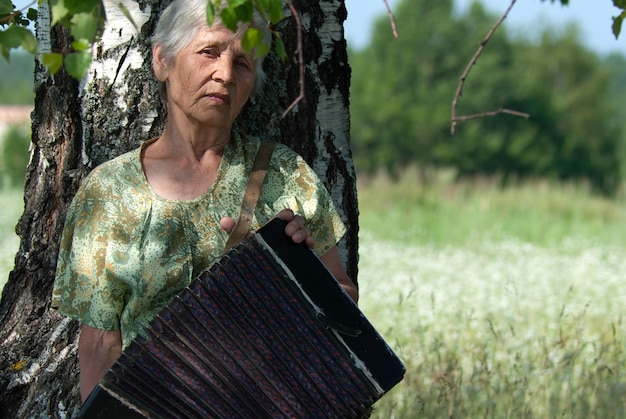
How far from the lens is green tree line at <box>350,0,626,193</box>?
75625mm

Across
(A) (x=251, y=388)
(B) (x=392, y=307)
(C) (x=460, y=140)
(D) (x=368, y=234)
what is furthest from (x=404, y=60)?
(A) (x=251, y=388)

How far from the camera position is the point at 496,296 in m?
8.26

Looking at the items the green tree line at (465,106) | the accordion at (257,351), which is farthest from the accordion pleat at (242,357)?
the green tree line at (465,106)

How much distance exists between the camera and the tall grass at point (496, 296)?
5184 millimetres

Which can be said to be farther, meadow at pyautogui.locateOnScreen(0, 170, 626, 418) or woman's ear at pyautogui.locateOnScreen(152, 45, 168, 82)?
meadow at pyautogui.locateOnScreen(0, 170, 626, 418)

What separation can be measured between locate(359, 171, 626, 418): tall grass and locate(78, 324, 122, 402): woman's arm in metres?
2.14

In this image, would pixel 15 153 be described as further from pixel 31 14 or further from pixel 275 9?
pixel 275 9

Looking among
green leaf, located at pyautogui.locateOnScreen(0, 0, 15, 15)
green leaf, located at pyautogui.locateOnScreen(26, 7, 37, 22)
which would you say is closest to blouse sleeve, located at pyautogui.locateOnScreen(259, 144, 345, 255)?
green leaf, located at pyautogui.locateOnScreen(0, 0, 15, 15)

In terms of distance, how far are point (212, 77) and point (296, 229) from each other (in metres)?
0.55

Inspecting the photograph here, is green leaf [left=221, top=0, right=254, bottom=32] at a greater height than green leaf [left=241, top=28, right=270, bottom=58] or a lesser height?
greater

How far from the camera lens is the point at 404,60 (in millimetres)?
78938

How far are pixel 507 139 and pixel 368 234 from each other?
65.5m

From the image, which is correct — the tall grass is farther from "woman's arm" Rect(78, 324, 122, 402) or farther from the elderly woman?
"woman's arm" Rect(78, 324, 122, 402)

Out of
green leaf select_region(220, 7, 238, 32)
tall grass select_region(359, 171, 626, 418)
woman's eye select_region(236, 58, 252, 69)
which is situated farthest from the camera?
tall grass select_region(359, 171, 626, 418)
